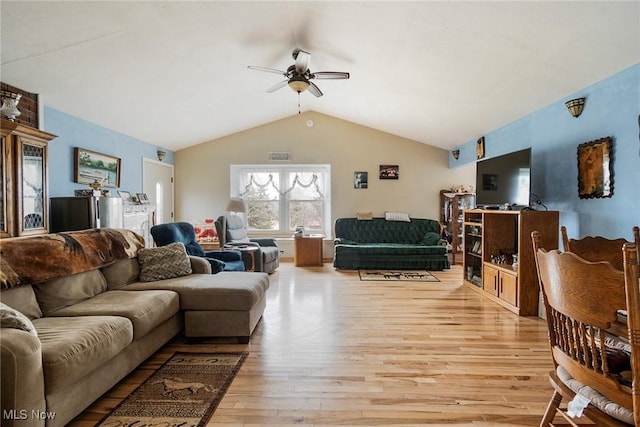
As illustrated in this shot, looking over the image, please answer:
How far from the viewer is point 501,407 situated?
1.95m

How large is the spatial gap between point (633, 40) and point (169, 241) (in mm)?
4583

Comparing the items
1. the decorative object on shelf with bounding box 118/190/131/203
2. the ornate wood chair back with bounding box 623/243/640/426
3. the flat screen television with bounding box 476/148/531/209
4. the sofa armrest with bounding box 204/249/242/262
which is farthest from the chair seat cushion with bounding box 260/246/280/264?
the ornate wood chair back with bounding box 623/243/640/426

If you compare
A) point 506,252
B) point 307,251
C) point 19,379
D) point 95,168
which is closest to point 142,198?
point 95,168

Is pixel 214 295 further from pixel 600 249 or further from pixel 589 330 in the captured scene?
pixel 600 249

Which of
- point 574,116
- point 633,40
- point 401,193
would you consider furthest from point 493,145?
point 633,40

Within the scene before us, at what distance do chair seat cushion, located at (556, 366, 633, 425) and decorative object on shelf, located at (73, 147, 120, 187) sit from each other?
501 centimetres

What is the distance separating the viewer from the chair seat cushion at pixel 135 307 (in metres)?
2.25

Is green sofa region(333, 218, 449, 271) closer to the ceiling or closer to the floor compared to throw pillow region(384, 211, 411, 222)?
closer to the floor

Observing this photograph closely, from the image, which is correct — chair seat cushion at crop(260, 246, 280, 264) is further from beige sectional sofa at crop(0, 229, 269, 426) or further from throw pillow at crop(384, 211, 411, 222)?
throw pillow at crop(384, 211, 411, 222)

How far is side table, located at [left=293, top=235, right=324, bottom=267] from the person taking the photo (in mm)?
6383

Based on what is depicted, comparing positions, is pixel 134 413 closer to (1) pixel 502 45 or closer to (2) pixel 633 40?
(1) pixel 502 45

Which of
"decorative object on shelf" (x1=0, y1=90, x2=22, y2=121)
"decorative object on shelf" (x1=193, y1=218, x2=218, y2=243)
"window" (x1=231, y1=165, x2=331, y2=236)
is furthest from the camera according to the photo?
"window" (x1=231, y1=165, x2=331, y2=236)

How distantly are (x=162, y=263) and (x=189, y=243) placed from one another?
1087mm

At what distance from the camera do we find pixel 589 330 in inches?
47.3
